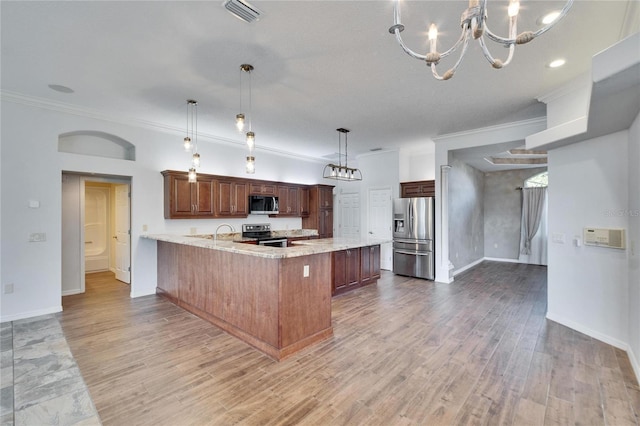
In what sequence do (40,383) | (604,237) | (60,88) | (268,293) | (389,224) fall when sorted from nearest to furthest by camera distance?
1. (40,383)
2. (268,293)
3. (604,237)
4. (60,88)
5. (389,224)

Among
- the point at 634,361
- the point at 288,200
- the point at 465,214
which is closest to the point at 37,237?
the point at 288,200

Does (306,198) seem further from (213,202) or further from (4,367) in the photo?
(4,367)

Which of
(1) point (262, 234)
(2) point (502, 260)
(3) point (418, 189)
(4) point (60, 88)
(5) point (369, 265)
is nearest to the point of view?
(4) point (60, 88)

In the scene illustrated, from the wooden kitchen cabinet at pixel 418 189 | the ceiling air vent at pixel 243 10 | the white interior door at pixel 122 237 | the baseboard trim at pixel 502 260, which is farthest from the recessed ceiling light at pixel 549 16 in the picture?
the baseboard trim at pixel 502 260

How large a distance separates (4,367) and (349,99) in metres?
4.68

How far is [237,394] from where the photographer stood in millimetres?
2277

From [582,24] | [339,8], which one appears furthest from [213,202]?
[582,24]

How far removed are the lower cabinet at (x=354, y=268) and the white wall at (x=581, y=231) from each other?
2.75 metres

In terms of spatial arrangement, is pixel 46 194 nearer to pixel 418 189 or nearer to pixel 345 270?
pixel 345 270

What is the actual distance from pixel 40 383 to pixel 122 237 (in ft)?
13.4

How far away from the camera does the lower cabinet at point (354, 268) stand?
16.2 feet

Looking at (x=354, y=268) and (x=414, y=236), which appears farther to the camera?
(x=414, y=236)

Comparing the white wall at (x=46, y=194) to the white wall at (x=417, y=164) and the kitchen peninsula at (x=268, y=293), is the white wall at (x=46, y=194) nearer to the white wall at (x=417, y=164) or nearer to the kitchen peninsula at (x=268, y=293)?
the kitchen peninsula at (x=268, y=293)

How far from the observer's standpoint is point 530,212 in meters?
8.04
